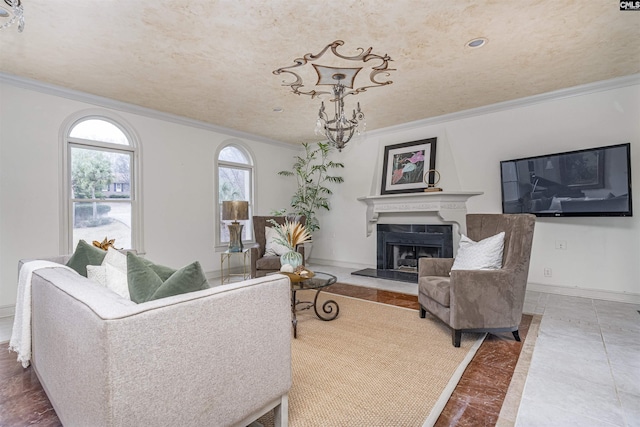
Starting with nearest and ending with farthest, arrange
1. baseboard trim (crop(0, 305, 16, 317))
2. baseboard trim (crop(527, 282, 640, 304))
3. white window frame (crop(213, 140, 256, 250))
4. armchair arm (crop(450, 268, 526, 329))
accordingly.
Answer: armchair arm (crop(450, 268, 526, 329)), baseboard trim (crop(0, 305, 16, 317)), baseboard trim (crop(527, 282, 640, 304)), white window frame (crop(213, 140, 256, 250))

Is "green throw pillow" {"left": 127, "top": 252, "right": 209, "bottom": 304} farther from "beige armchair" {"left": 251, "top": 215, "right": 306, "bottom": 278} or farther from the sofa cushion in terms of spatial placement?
"beige armchair" {"left": 251, "top": 215, "right": 306, "bottom": 278}

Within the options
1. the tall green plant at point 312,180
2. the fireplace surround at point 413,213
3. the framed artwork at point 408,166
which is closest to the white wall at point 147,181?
the tall green plant at point 312,180

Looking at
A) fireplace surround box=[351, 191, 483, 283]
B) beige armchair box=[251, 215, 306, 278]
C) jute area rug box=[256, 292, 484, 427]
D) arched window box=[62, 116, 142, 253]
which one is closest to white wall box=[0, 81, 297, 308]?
arched window box=[62, 116, 142, 253]

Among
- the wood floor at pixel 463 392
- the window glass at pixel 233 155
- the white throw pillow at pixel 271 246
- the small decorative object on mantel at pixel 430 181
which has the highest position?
the window glass at pixel 233 155

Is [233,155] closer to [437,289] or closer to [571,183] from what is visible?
[437,289]

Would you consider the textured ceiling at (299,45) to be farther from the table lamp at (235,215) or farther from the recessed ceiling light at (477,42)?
the table lamp at (235,215)

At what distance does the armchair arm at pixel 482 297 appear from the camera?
7.87 ft

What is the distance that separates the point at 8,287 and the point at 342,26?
4.25m

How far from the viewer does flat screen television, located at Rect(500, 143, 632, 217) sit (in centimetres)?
332

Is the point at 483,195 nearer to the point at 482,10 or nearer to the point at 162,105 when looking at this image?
the point at 482,10

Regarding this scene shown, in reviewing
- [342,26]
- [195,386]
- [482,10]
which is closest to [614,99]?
[482,10]

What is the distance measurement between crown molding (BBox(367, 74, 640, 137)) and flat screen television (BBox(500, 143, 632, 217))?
2.45ft

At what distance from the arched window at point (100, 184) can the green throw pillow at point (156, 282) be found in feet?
10.5

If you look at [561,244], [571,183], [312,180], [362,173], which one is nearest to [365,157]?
[362,173]
